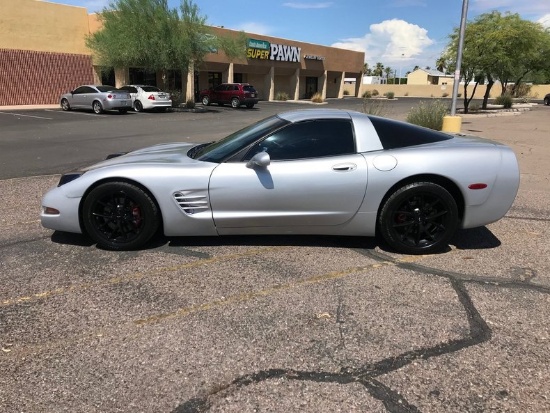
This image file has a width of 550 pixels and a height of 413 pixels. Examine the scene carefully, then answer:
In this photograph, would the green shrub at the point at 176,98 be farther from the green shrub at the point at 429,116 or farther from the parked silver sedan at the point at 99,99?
the green shrub at the point at 429,116

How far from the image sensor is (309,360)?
9.10 ft

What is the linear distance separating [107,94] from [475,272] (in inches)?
941

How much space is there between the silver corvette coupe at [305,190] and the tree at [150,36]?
2523 cm

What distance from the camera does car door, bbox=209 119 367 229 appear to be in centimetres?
419

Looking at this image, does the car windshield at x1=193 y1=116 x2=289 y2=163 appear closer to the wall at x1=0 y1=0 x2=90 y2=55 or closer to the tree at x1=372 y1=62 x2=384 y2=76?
the wall at x1=0 y1=0 x2=90 y2=55

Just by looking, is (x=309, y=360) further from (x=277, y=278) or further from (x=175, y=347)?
(x=277, y=278)

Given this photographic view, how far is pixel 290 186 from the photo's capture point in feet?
13.7

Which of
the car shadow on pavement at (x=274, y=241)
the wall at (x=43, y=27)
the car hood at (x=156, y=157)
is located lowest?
the car shadow on pavement at (x=274, y=241)

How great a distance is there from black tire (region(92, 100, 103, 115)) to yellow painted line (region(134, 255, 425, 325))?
77.8 feet

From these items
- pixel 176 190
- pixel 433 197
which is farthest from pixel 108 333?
pixel 433 197

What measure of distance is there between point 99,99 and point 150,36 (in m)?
5.52

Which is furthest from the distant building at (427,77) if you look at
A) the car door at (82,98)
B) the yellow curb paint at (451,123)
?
the yellow curb paint at (451,123)

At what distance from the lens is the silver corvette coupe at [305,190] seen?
421 cm

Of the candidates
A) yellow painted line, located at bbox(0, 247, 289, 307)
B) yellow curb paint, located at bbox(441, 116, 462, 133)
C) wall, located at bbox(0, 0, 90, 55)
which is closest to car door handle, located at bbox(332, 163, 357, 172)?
yellow painted line, located at bbox(0, 247, 289, 307)
